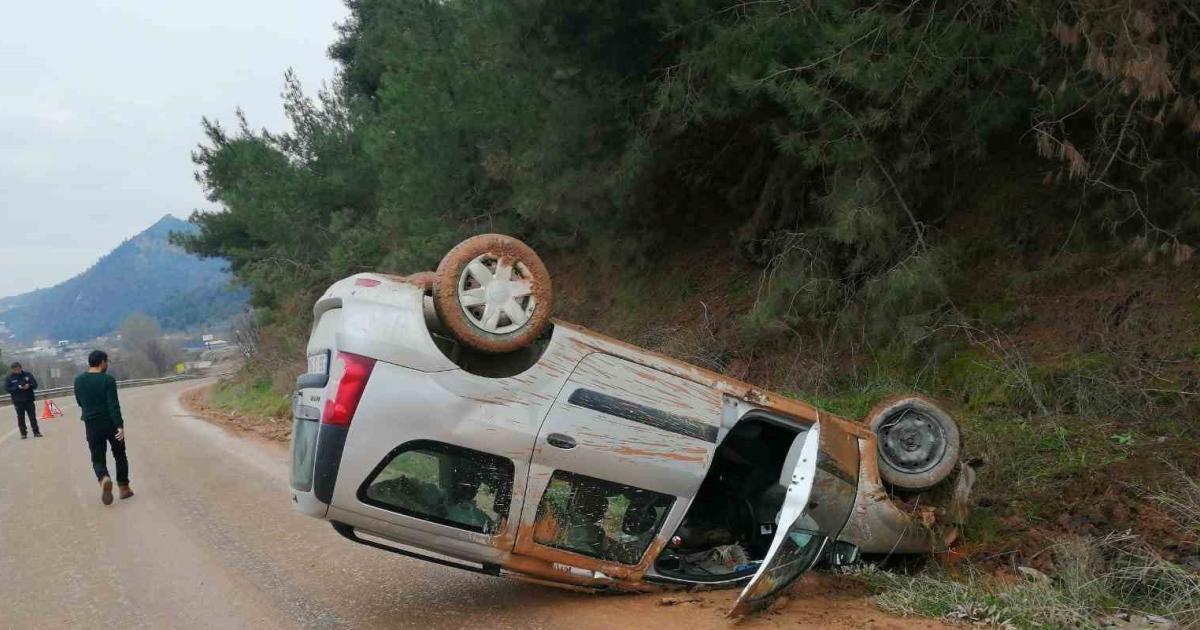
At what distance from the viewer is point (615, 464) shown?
464 centimetres

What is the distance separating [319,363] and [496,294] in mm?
1016

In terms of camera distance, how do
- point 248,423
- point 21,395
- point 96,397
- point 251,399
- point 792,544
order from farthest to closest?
point 251,399 → point 248,423 → point 21,395 → point 96,397 → point 792,544

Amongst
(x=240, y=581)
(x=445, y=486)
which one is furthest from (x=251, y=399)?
(x=445, y=486)

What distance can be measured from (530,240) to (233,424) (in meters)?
7.29

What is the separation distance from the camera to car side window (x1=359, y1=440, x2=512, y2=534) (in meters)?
4.44

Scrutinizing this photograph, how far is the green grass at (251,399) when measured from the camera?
17947 mm

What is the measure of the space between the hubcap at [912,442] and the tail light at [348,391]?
337cm

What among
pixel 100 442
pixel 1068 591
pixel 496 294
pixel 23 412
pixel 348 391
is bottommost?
pixel 1068 591

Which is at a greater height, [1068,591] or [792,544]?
[792,544]

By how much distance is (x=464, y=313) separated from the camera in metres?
4.50

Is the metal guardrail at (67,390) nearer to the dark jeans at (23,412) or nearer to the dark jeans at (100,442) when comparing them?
the dark jeans at (23,412)

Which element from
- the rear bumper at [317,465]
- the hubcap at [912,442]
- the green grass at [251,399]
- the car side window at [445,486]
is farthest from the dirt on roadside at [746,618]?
the green grass at [251,399]

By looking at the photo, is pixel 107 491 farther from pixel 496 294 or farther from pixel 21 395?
pixel 21 395

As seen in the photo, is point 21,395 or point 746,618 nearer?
point 746,618
